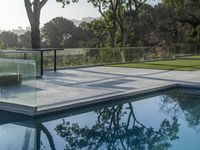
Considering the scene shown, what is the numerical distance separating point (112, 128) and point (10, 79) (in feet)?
8.20

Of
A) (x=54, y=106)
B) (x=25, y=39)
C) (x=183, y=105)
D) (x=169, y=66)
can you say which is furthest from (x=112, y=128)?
(x=25, y=39)

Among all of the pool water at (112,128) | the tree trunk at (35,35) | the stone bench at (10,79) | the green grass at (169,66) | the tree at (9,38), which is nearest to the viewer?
the pool water at (112,128)

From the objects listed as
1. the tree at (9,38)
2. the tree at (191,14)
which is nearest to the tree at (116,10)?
the tree at (191,14)

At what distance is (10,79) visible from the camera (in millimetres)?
7586

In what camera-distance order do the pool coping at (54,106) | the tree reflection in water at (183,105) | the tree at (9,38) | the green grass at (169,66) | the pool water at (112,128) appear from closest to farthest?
the pool water at (112,128) < the pool coping at (54,106) < the tree reflection in water at (183,105) < the green grass at (169,66) < the tree at (9,38)

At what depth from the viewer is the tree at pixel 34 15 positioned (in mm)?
14781

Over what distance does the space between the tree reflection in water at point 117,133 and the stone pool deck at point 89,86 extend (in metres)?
0.54

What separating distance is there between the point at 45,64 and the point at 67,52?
1.65m

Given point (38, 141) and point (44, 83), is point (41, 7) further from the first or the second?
point (38, 141)

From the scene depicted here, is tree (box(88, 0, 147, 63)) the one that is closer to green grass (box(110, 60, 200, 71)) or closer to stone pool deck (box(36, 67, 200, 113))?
green grass (box(110, 60, 200, 71))

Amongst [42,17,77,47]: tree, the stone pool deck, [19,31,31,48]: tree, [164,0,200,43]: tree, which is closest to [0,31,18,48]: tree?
[19,31,31,48]: tree

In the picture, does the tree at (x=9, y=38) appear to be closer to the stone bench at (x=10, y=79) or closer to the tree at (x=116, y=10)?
the tree at (x=116, y=10)

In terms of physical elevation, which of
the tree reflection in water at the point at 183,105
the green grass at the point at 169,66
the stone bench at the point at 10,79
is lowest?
the tree reflection in water at the point at 183,105

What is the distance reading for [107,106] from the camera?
330 inches
